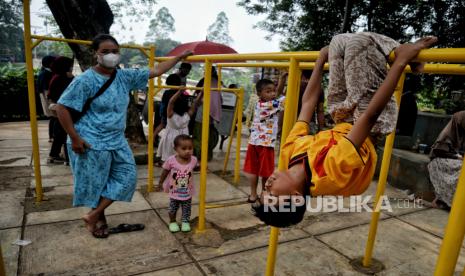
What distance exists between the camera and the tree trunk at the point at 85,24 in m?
5.46

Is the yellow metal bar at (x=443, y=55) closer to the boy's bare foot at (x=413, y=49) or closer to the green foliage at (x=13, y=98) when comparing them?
the boy's bare foot at (x=413, y=49)

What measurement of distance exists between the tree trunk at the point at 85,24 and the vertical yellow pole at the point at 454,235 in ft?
18.1

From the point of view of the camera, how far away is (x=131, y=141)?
6133 mm

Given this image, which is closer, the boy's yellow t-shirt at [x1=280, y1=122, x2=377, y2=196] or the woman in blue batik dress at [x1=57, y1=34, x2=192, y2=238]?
the boy's yellow t-shirt at [x1=280, y1=122, x2=377, y2=196]

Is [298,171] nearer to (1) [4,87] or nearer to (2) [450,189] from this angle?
(2) [450,189]

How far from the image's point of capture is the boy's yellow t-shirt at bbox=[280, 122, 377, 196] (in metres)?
1.24

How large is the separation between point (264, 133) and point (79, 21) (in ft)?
13.3

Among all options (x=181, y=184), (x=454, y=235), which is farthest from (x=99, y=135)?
(x=454, y=235)

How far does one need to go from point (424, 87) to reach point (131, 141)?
6.43 meters

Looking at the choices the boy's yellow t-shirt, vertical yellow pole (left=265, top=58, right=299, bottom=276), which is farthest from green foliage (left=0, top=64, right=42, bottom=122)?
the boy's yellow t-shirt

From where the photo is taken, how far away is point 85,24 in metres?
5.68

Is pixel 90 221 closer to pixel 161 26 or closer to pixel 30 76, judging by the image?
pixel 30 76
